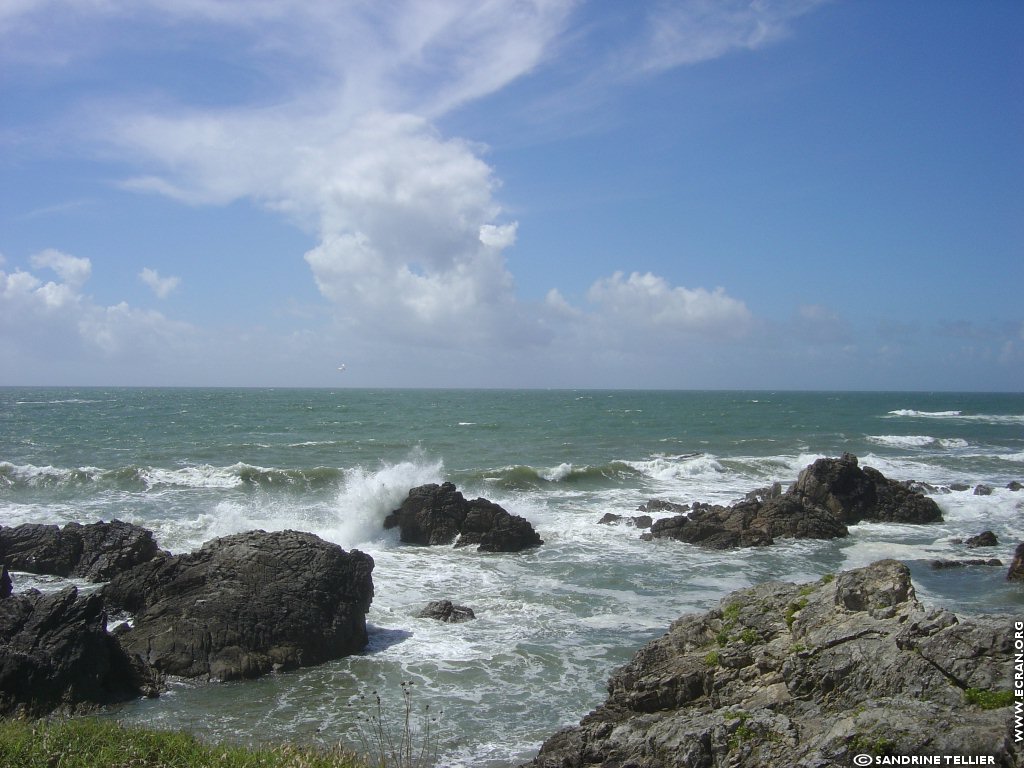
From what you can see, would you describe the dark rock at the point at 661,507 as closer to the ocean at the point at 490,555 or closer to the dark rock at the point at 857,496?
the ocean at the point at 490,555

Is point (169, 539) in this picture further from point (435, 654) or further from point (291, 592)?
point (435, 654)

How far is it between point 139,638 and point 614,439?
45.4 metres

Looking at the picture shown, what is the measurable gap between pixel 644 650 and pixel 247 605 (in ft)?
24.2

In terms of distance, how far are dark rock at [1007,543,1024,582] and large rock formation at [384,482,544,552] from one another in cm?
1261

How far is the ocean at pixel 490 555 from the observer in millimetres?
10992

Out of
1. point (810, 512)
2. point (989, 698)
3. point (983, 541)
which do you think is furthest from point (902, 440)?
point (989, 698)

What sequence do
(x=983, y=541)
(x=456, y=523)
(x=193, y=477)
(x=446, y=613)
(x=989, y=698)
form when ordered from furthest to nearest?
(x=193, y=477)
(x=456, y=523)
(x=983, y=541)
(x=446, y=613)
(x=989, y=698)

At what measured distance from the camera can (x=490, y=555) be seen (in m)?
21.5

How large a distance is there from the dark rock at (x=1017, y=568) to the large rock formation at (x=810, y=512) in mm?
5942

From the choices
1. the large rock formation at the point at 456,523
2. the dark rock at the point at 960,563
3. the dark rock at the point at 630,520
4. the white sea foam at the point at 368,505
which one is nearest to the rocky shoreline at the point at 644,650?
the dark rock at the point at 960,563

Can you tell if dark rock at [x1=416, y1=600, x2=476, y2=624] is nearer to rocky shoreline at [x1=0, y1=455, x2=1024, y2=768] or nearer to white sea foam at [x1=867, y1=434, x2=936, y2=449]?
rocky shoreline at [x1=0, y1=455, x2=1024, y2=768]

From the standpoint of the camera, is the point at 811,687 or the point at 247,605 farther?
the point at 247,605

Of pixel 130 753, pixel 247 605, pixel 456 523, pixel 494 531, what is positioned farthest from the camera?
pixel 456 523

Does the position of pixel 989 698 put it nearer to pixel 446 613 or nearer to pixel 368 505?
pixel 446 613
